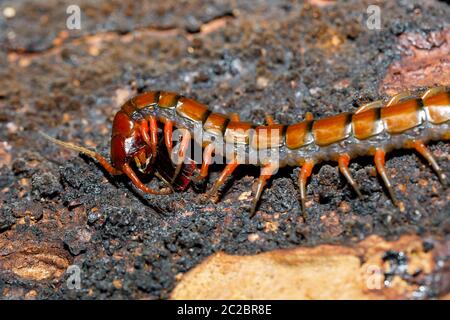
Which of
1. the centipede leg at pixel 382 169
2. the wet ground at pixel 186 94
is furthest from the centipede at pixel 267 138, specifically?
the wet ground at pixel 186 94

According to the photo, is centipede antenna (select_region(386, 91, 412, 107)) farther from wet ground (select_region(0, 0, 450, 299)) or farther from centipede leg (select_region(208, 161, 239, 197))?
centipede leg (select_region(208, 161, 239, 197))

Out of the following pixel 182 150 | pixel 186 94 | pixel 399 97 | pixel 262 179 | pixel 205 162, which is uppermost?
pixel 186 94

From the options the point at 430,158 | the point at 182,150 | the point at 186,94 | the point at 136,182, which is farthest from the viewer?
Answer: the point at 186,94

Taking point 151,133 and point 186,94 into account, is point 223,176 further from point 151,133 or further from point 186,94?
point 186,94

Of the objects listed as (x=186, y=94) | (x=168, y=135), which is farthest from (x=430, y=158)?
(x=186, y=94)

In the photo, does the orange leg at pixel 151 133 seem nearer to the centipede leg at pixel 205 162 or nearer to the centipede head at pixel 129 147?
the centipede head at pixel 129 147

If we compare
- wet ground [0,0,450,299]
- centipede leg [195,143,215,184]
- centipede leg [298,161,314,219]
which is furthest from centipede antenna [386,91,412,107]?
centipede leg [195,143,215,184]
